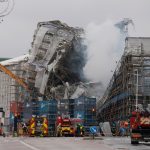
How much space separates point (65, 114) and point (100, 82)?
5.52 m

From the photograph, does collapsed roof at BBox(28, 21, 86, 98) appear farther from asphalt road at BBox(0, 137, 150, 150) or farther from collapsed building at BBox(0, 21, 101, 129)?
asphalt road at BBox(0, 137, 150, 150)

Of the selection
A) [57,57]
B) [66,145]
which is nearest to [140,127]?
[66,145]

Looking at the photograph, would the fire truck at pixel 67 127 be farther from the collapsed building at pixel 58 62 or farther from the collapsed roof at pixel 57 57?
the collapsed roof at pixel 57 57

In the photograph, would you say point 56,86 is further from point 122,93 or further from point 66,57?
point 122,93

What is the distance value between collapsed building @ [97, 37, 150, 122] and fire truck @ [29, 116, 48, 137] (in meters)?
8.34

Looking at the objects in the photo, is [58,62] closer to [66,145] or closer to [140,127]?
[140,127]

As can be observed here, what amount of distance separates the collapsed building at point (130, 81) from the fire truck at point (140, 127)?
69.2 ft

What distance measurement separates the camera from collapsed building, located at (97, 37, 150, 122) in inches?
2044

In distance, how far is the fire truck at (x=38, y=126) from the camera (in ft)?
162

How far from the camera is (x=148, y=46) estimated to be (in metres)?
54.3

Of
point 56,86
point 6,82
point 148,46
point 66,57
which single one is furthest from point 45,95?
point 6,82

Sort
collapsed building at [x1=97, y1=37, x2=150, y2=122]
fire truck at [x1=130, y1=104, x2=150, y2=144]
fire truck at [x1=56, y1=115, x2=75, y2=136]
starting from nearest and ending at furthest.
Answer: fire truck at [x1=130, y1=104, x2=150, y2=144]
fire truck at [x1=56, y1=115, x2=75, y2=136]
collapsed building at [x1=97, y1=37, x2=150, y2=122]

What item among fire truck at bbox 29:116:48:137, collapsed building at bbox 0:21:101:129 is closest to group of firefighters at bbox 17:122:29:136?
fire truck at bbox 29:116:48:137

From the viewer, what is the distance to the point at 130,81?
52438mm
